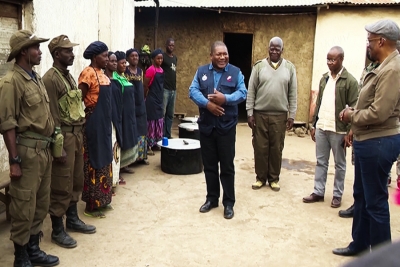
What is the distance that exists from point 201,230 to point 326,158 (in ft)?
6.37

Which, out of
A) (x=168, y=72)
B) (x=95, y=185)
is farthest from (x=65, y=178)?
(x=168, y=72)

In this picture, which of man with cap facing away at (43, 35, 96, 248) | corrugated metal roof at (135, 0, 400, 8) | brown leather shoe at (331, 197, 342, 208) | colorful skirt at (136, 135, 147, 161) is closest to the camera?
man with cap facing away at (43, 35, 96, 248)

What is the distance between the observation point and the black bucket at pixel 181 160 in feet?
20.7

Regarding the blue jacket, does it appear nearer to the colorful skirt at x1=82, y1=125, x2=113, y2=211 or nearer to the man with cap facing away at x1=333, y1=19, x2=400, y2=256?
the colorful skirt at x1=82, y1=125, x2=113, y2=211

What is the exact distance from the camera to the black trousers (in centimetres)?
469

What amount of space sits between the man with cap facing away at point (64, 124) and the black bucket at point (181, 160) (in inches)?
94.7

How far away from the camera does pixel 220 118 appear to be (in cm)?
461

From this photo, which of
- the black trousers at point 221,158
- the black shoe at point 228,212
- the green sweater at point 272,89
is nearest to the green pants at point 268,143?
the green sweater at point 272,89

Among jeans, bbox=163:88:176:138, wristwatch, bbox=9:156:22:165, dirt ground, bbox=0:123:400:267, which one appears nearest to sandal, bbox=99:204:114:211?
dirt ground, bbox=0:123:400:267

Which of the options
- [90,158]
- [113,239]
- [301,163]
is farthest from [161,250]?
[301,163]

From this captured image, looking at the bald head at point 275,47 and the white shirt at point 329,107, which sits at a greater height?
the bald head at point 275,47

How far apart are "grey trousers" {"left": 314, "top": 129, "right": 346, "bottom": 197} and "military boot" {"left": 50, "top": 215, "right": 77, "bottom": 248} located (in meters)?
3.06

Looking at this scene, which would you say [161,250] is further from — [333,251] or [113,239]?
[333,251]

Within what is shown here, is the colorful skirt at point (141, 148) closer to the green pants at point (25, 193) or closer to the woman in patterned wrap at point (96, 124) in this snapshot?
the woman in patterned wrap at point (96, 124)
